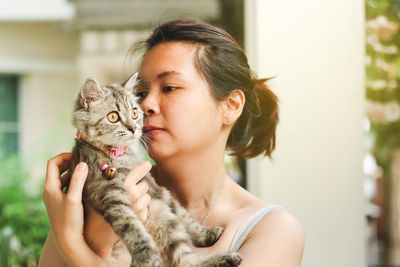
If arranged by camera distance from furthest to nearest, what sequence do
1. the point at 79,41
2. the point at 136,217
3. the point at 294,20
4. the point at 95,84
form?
the point at 79,41
the point at 294,20
the point at 95,84
the point at 136,217

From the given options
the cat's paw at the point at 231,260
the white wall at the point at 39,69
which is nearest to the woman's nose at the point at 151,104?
the cat's paw at the point at 231,260

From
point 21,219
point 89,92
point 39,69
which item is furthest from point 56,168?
point 39,69

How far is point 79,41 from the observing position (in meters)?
4.51

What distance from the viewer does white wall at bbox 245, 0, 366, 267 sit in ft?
5.62

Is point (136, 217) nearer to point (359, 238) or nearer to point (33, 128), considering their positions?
point (359, 238)

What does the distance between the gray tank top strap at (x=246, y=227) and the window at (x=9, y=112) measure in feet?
13.3

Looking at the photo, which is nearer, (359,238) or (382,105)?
(359,238)

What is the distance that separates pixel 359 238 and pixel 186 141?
0.90 meters

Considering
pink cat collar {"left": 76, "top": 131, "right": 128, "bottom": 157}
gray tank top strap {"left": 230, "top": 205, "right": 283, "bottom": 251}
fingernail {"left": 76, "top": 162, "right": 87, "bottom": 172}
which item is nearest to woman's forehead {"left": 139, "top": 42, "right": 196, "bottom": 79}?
pink cat collar {"left": 76, "top": 131, "right": 128, "bottom": 157}

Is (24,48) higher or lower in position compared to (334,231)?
higher

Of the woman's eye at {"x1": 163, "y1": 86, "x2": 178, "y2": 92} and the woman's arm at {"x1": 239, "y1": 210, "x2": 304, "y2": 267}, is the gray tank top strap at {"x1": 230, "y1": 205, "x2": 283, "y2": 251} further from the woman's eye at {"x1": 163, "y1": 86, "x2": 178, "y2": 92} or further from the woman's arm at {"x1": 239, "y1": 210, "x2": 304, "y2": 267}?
the woman's eye at {"x1": 163, "y1": 86, "x2": 178, "y2": 92}

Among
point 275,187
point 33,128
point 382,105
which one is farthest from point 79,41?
point 275,187

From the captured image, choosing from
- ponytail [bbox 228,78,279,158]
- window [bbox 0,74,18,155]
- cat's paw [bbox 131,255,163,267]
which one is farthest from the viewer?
window [bbox 0,74,18,155]

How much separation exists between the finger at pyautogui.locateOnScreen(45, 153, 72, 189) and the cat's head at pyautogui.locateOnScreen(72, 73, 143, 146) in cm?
12
